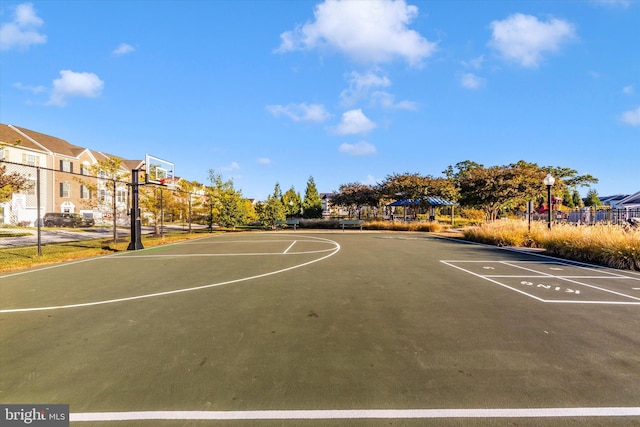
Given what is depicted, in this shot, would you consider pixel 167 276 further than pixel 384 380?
Yes

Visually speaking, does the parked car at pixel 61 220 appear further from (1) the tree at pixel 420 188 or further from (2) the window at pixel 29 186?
(1) the tree at pixel 420 188

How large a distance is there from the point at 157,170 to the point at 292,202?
85.9 ft

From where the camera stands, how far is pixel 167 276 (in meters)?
7.91

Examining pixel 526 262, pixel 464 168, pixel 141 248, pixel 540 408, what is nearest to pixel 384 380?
pixel 540 408

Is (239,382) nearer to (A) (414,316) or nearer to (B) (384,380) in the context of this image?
(B) (384,380)

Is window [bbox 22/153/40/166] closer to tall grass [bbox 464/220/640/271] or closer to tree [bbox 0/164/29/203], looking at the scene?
tree [bbox 0/164/29/203]

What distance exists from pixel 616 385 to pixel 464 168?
62261 mm

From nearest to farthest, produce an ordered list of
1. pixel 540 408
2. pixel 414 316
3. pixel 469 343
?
pixel 540 408 < pixel 469 343 < pixel 414 316

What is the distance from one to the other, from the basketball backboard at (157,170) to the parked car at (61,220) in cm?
1768

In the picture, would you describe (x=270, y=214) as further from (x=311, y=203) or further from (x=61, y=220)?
(x=61, y=220)

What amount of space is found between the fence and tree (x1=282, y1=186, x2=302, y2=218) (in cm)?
1604

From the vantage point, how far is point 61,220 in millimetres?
29906

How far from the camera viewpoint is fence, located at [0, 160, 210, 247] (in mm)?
16234
